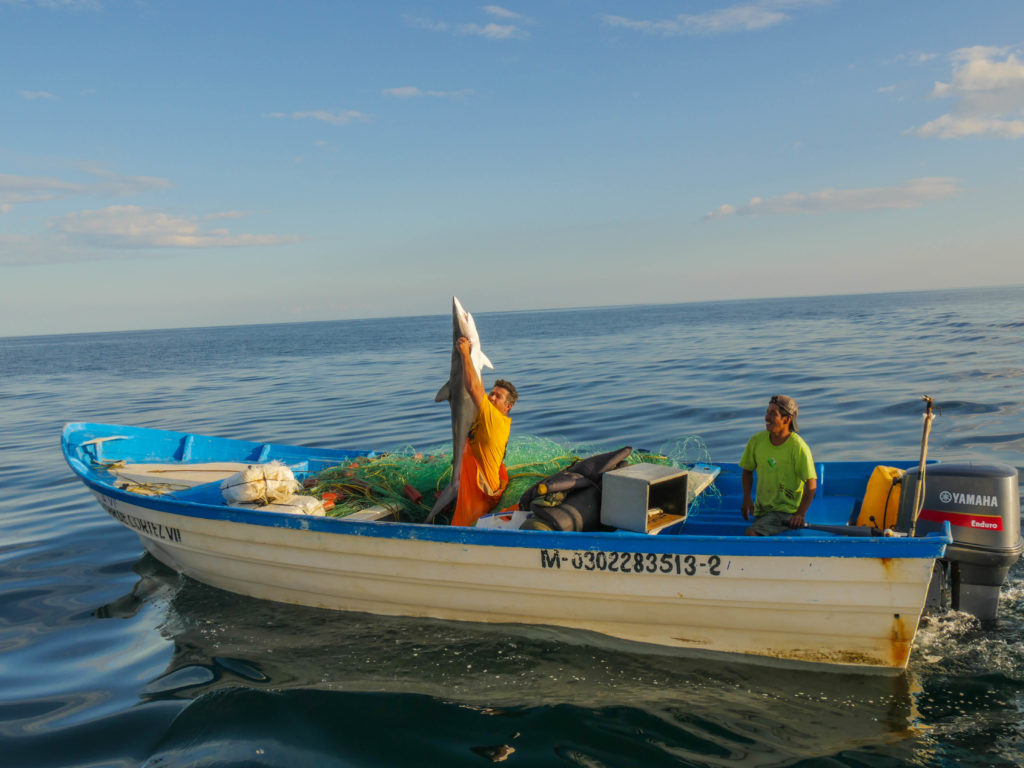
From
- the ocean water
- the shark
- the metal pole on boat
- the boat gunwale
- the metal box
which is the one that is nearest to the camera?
the ocean water

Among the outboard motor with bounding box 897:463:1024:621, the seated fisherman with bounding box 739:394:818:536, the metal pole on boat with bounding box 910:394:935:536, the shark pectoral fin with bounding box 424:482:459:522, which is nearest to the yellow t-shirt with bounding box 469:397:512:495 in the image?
the shark pectoral fin with bounding box 424:482:459:522

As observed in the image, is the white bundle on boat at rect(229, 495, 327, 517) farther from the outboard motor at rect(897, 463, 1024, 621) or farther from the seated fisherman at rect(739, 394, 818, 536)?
the outboard motor at rect(897, 463, 1024, 621)

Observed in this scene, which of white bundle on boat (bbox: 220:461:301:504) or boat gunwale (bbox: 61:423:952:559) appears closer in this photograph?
boat gunwale (bbox: 61:423:952:559)

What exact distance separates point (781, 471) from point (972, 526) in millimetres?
1406

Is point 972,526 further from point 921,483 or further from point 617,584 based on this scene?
point 617,584

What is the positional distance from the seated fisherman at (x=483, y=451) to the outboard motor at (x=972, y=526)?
345cm

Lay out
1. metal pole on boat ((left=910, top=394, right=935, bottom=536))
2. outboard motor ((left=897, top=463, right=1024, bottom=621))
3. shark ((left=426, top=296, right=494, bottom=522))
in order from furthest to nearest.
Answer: shark ((left=426, top=296, right=494, bottom=522)), outboard motor ((left=897, top=463, right=1024, bottom=621)), metal pole on boat ((left=910, top=394, right=935, bottom=536))

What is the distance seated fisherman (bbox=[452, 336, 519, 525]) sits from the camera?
625 centimetres

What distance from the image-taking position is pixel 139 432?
10.3m

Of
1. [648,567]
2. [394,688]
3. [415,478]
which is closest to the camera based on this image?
[648,567]

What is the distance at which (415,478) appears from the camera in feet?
25.1

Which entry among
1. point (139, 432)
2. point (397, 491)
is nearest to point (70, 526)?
point (139, 432)

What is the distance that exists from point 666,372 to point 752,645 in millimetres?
19391

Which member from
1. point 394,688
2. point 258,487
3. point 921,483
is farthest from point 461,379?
point 921,483
